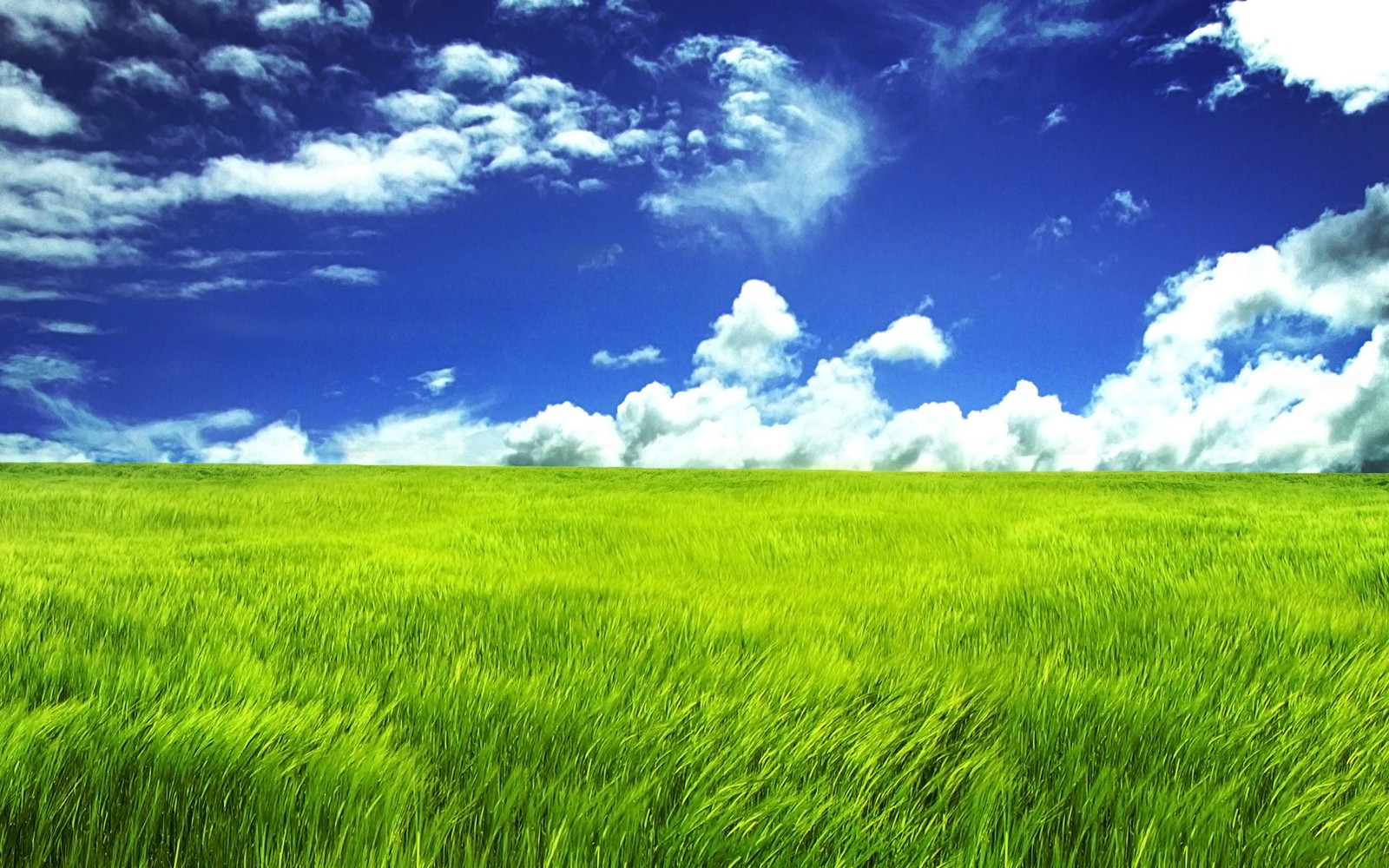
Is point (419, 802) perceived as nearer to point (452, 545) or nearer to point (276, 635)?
point (276, 635)

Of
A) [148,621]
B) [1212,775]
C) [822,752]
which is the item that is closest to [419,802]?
[822,752]

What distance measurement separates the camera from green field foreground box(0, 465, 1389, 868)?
1.85 meters

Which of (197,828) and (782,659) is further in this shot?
(782,659)

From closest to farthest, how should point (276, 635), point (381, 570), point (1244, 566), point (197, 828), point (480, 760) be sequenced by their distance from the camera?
point (197, 828) → point (480, 760) → point (276, 635) → point (381, 570) → point (1244, 566)

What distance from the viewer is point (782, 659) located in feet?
10.8

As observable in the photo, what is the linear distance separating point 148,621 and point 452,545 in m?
4.09

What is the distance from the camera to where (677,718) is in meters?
2.49

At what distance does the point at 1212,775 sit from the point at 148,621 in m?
4.69

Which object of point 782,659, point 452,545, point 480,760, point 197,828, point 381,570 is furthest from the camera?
point 452,545

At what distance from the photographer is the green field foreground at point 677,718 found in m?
1.85

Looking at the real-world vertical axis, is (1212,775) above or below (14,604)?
below

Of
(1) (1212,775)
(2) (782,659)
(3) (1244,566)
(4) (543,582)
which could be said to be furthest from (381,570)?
(3) (1244,566)

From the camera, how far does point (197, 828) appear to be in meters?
1.84

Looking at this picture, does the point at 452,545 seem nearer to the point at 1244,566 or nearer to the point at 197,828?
the point at 197,828
